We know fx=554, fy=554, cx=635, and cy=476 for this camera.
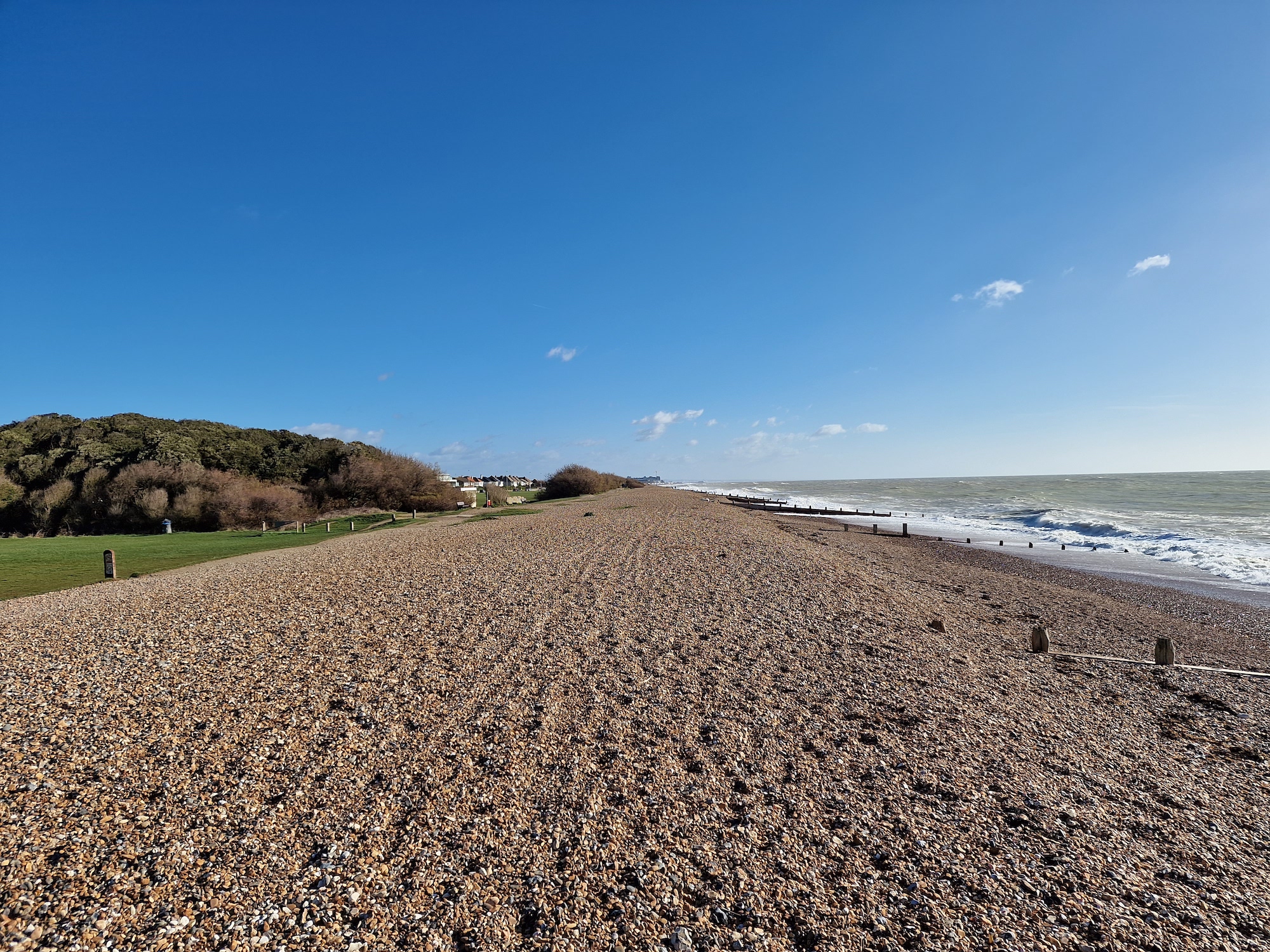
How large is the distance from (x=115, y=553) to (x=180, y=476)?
15.3 m

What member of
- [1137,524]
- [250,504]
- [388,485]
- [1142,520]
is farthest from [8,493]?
[1142,520]

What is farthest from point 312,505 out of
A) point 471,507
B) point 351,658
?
point 351,658

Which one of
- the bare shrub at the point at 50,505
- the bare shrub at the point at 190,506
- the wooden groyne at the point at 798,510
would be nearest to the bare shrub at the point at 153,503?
the bare shrub at the point at 190,506

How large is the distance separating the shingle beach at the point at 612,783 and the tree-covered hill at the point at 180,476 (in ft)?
72.7

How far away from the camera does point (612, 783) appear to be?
13.4ft

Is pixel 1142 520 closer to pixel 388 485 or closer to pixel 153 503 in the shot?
pixel 388 485

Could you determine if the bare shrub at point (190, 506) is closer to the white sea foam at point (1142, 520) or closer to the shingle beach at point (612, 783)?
the shingle beach at point (612, 783)

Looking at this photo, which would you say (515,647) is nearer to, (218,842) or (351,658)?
(351,658)

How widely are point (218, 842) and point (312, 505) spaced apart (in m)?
34.3

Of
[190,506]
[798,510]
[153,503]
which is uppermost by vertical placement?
[153,503]

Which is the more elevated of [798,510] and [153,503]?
[153,503]

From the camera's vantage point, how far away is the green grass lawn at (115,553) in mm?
11570

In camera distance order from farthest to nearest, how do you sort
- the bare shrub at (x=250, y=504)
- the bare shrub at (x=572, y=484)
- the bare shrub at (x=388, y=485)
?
the bare shrub at (x=572, y=484) → the bare shrub at (x=388, y=485) → the bare shrub at (x=250, y=504)

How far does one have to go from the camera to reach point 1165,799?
4.18 meters
